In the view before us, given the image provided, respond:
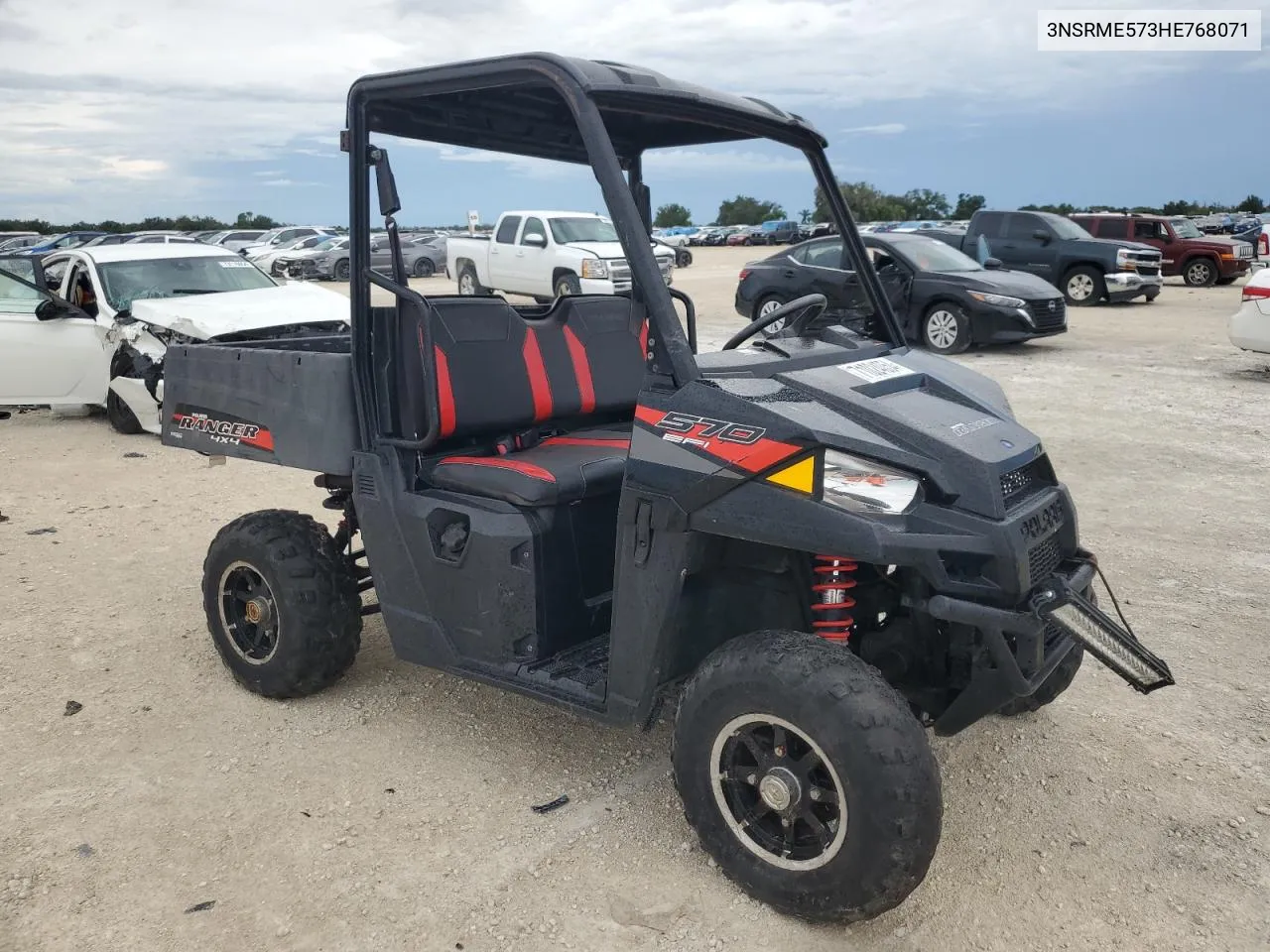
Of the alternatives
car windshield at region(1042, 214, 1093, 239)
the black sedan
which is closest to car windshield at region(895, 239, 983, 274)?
the black sedan

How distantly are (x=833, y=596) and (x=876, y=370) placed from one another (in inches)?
29.1

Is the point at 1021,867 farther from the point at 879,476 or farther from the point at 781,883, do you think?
the point at 879,476

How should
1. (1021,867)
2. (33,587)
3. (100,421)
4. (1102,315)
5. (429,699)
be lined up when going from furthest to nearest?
(1102,315), (100,421), (33,587), (429,699), (1021,867)

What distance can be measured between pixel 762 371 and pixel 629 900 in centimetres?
152

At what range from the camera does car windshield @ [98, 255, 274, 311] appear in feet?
30.9

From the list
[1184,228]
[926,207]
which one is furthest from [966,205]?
[1184,228]

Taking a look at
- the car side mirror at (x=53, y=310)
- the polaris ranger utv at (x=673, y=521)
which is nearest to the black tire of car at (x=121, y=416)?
the car side mirror at (x=53, y=310)

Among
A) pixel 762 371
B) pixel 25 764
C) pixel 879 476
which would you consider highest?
pixel 762 371

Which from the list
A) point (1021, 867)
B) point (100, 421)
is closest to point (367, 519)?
point (1021, 867)

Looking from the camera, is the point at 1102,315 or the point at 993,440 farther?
the point at 1102,315

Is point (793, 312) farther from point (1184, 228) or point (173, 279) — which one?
point (1184, 228)

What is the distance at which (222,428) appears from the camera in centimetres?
429

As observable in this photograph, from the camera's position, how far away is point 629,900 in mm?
2938

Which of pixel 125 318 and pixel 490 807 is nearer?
pixel 490 807
